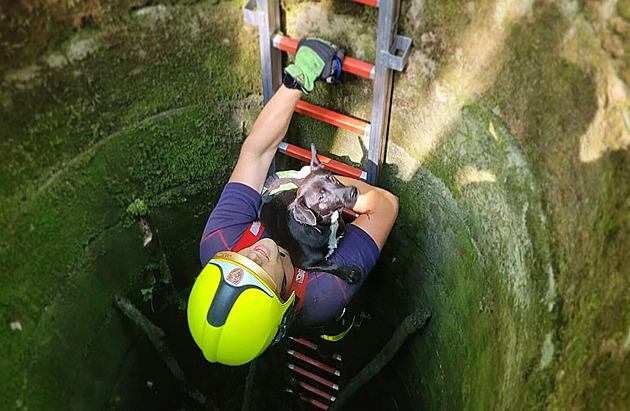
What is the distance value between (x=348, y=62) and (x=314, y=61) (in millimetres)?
162

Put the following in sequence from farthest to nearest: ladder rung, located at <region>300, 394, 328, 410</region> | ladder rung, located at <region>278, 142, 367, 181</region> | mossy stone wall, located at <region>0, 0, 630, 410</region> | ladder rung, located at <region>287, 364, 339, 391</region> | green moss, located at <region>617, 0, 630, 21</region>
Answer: ladder rung, located at <region>300, 394, 328, 410</region>, ladder rung, located at <region>287, 364, 339, 391</region>, ladder rung, located at <region>278, 142, 367, 181</region>, mossy stone wall, located at <region>0, 0, 630, 410</region>, green moss, located at <region>617, 0, 630, 21</region>

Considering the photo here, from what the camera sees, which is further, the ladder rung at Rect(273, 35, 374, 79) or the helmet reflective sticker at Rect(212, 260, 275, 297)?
the ladder rung at Rect(273, 35, 374, 79)

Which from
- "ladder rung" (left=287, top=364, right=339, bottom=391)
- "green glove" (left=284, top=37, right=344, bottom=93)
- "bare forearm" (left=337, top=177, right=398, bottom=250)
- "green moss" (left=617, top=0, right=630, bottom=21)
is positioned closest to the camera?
"green moss" (left=617, top=0, right=630, bottom=21)

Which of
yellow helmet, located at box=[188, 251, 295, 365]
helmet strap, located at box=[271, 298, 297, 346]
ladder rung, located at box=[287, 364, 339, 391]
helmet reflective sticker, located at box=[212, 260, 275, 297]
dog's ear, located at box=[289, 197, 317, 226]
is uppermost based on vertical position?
dog's ear, located at box=[289, 197, 317, 226]

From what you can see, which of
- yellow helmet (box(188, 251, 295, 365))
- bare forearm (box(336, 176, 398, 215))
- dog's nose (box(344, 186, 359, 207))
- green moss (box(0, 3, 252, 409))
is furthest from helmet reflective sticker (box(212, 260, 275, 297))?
green moss (box(0, 3, 252, 409))

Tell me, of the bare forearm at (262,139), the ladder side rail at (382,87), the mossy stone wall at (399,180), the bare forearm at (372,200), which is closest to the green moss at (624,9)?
the mossy stone wall at (399,180)

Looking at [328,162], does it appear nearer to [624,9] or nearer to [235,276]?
[235,276]

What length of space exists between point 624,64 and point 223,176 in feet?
7.31

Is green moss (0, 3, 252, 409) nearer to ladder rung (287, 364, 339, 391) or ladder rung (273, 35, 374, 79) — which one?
ladder rung (273, 35, 374, 79)

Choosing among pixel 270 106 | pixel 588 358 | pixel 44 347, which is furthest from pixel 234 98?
pixel 588 358

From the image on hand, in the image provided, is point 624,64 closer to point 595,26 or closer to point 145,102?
point 595,26

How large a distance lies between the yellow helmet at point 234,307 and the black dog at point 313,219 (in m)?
0.27

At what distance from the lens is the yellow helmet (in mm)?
2420

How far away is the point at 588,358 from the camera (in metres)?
1.74
